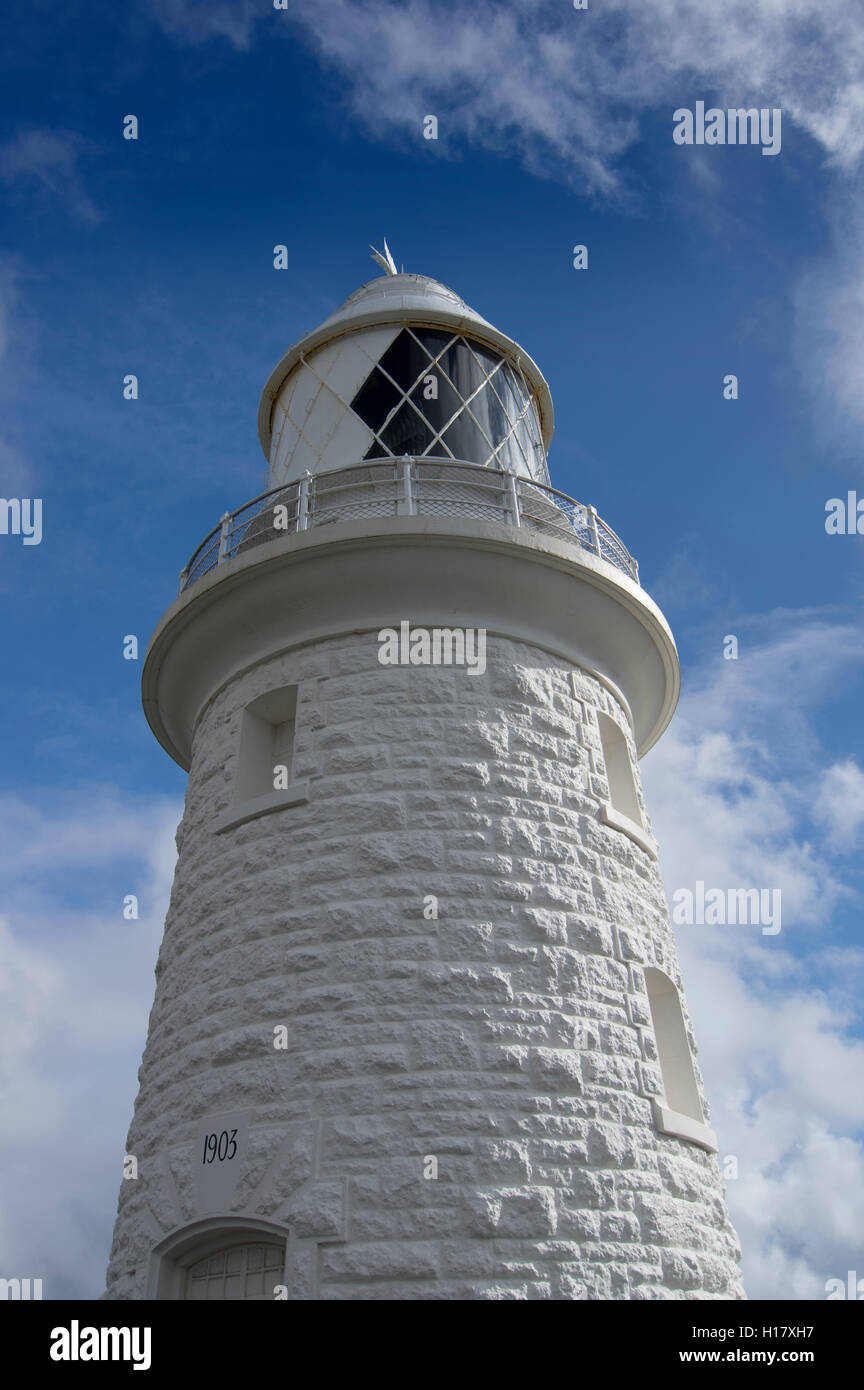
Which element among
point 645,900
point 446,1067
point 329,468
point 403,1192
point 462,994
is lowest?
point 403,1192

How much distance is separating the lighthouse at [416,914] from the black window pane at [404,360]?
4 cm

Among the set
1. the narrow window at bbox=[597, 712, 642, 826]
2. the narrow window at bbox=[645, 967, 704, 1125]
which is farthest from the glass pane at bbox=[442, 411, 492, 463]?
the narrow window at bbox=[645, 967, 704, 1125]

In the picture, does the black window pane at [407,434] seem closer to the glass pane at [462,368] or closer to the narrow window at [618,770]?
the glass pane at [462,368]

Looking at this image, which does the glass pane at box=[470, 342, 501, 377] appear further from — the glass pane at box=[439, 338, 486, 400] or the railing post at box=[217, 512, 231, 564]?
the railing post at box=[217, 512, 231, 564]

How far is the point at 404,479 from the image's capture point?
9.51 meters

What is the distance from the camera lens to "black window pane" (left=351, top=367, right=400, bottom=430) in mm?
10898

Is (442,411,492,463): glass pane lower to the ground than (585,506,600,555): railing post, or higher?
higher

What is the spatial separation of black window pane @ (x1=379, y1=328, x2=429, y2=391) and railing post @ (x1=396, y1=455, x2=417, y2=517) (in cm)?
181

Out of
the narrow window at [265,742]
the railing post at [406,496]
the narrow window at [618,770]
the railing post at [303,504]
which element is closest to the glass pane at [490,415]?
the railing post at [406,496]

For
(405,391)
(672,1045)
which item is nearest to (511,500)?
(405,391)

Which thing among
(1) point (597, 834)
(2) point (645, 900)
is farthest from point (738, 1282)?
(1) point (597, 834)

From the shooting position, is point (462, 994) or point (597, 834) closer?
point (462, 994)

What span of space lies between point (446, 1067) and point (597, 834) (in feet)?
8.30
